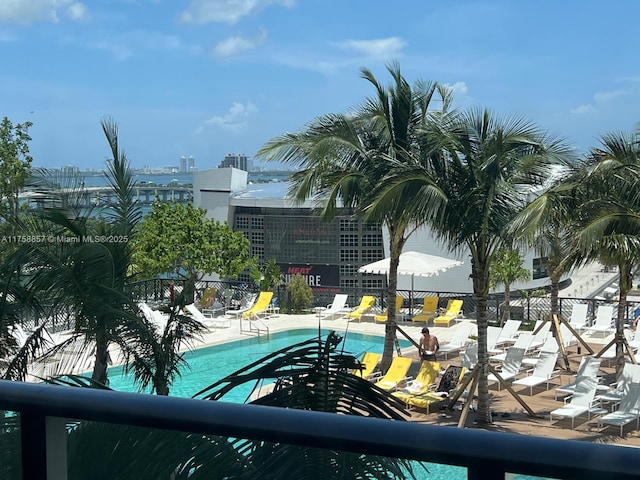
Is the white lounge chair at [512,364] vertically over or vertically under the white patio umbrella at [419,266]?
under

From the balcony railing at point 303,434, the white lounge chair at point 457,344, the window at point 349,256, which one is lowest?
the white lounge chair at point 457,344

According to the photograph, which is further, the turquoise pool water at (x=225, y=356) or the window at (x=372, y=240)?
the window at (x=372, y=240)

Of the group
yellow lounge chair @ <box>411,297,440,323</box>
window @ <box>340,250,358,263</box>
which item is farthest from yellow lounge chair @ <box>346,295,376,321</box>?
window @ <box>340,250,358,263</box>

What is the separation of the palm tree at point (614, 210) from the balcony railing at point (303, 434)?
416 inches

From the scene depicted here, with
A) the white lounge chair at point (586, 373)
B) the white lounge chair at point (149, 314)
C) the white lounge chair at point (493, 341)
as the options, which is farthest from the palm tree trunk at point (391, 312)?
the white lounge chair at point (149, 314)

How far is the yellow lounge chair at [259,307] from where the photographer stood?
20562 mm

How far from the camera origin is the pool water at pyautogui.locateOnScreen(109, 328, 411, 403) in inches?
611

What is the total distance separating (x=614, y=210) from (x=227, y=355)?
9922 millimetres

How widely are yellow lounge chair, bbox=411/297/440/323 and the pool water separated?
90cm

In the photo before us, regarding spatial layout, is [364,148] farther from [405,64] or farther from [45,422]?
[45,422]

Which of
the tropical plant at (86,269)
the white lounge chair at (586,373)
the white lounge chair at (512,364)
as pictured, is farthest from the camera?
the white lounge chair at (512,364)

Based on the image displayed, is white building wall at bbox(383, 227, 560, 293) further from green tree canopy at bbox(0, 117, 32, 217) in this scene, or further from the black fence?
green tree canopy at bbox(0, 117, 32, 217)

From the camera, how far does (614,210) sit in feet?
37.0

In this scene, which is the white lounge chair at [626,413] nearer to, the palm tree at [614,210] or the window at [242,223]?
the palm tree at [614,210]
